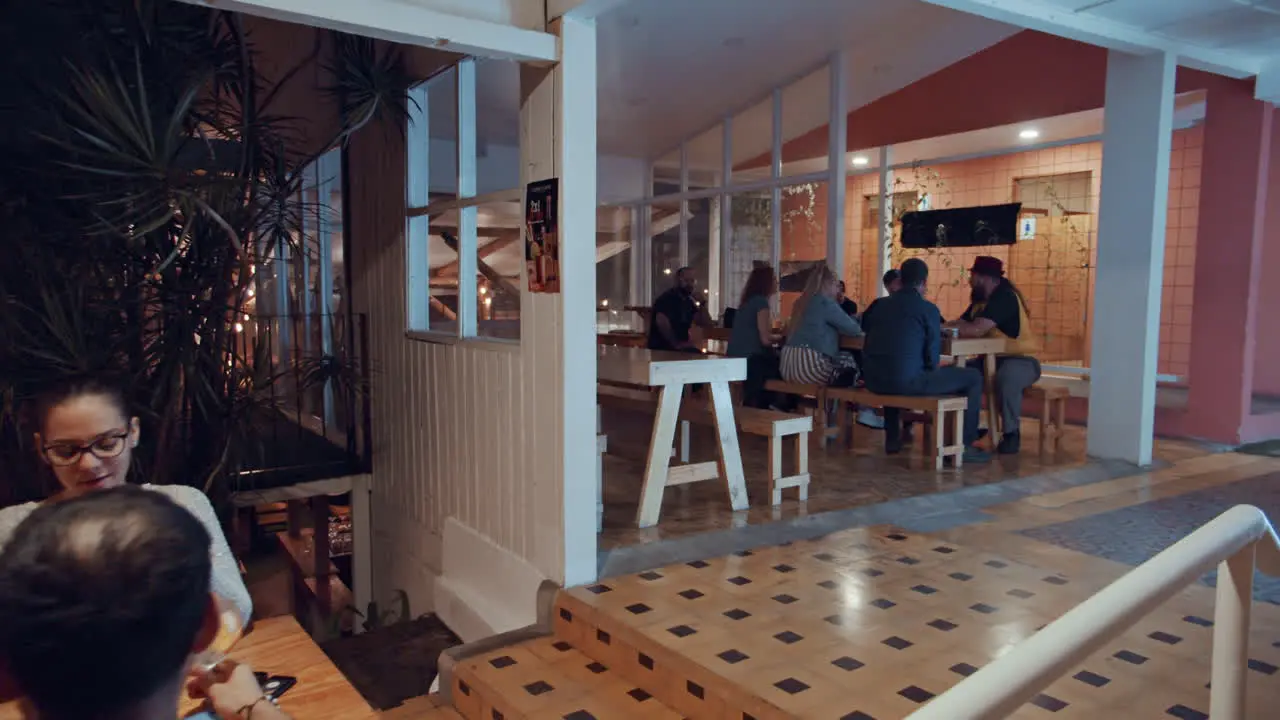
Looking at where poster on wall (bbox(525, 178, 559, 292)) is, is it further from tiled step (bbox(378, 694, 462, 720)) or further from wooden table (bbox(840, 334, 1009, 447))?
wooden table (bbox(840, 334, 1009, 447))

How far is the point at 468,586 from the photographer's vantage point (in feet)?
13.7

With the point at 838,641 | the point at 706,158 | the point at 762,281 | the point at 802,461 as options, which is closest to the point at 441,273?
the point at 762,281

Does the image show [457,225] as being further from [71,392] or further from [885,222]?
[885,222]

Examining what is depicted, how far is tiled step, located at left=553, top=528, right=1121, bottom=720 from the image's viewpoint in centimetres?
245

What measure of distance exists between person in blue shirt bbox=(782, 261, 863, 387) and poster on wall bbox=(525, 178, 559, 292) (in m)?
2.55

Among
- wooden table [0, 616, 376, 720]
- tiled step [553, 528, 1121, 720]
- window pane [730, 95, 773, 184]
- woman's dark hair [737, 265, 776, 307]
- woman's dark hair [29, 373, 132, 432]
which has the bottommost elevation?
tiled step [553, 528, 1121, 720]

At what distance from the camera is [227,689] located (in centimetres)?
130

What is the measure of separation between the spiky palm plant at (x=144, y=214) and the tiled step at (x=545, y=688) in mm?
2106

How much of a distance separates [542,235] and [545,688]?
1633 mm

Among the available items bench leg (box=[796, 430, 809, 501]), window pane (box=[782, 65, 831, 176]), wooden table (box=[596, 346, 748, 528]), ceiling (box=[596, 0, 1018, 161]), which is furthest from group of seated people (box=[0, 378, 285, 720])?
window pane (box=[782, 65, 831, 176])

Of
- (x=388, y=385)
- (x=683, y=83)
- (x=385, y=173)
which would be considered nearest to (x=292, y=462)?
(x=388, y=385)

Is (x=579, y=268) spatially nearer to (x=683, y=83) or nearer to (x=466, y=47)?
(x=466, y=47)

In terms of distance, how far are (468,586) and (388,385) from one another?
5.31 ft

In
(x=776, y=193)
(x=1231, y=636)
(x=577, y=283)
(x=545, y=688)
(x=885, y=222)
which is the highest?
(x=776, y=193)
